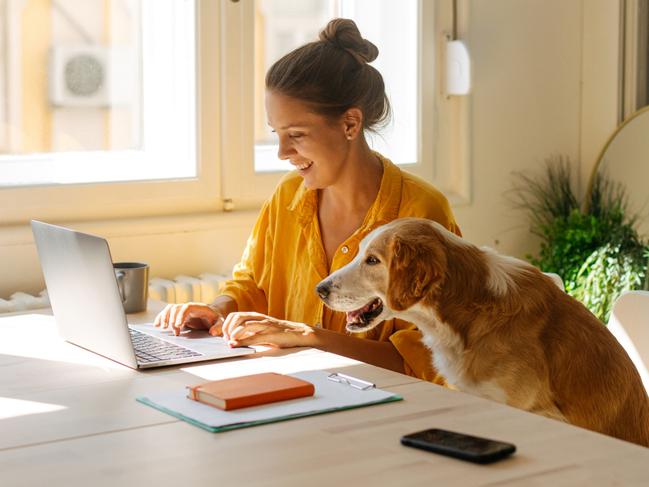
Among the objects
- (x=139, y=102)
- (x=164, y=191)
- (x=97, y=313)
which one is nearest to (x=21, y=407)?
(x=97, y=313)

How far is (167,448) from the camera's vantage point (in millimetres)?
1298

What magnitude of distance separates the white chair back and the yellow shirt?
1.29ft

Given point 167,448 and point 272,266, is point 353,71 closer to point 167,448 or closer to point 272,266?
point 272,266

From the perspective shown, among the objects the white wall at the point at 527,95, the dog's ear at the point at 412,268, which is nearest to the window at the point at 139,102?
the white wall at the point at 527,95

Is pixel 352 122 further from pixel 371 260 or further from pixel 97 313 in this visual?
pixel 97 313

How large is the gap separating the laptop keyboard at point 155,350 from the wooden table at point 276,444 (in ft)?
0.33

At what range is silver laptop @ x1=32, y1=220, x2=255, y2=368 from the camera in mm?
1724

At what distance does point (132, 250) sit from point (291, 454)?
1.77m

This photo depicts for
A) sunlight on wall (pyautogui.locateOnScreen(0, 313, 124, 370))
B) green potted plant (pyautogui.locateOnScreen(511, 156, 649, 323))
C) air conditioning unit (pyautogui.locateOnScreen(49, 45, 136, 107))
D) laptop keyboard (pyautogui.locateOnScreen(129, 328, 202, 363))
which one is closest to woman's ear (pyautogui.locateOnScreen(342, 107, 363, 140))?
laptop keyboard (pyautogui.locateOnScreen(129, 328, 202, 363))

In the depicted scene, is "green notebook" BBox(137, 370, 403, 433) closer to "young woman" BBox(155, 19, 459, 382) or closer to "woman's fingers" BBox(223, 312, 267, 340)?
"woman's fingers" BBox(223, 312, 267, 340)

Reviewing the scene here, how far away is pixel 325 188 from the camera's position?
7.77 ft

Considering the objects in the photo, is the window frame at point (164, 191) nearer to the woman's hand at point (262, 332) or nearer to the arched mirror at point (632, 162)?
the woman's hand at point (262, 332)

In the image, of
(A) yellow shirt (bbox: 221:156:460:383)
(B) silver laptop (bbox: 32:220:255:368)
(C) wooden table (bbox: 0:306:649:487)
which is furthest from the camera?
(A) yellow shirt (bbox: 221:156:460:383)

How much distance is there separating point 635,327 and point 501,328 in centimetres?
36
